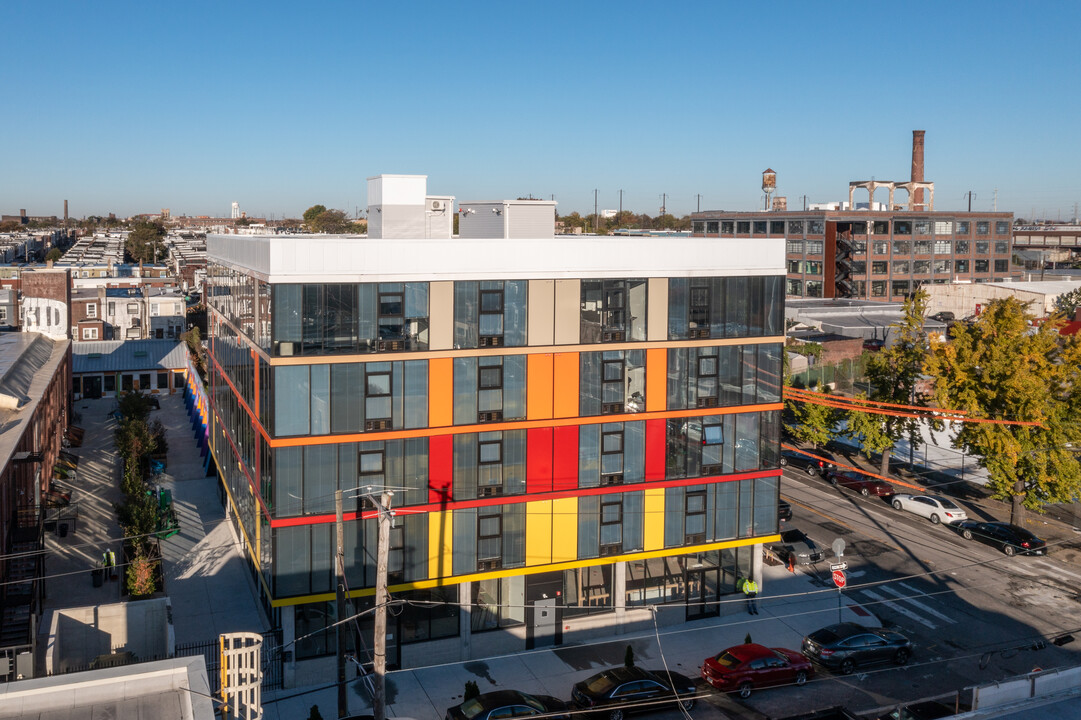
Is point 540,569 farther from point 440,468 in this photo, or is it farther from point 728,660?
point 728,660

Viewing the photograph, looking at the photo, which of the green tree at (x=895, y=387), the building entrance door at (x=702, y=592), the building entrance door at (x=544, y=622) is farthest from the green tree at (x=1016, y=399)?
the building entrance door at (x=544, y=622)

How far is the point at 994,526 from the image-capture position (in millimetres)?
38562

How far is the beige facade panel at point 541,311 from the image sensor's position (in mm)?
27734

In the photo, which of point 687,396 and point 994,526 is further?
point 994,526

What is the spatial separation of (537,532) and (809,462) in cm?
2560

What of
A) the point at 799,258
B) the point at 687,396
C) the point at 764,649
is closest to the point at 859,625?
the point at 764,649

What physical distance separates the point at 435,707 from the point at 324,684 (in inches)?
139

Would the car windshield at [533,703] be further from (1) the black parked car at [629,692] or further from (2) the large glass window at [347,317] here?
(2) the large glass window at [347,317]

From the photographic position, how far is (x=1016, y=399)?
39062 mm

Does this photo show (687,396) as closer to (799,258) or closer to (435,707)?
(435,707)

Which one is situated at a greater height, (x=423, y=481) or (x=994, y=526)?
(x=423, y=481)

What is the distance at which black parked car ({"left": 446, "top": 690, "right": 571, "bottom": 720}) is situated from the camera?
23.2 meters

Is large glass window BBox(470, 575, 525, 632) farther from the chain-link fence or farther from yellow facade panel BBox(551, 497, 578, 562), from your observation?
the chain-link fence

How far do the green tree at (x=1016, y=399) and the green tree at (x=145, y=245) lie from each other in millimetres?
162501
